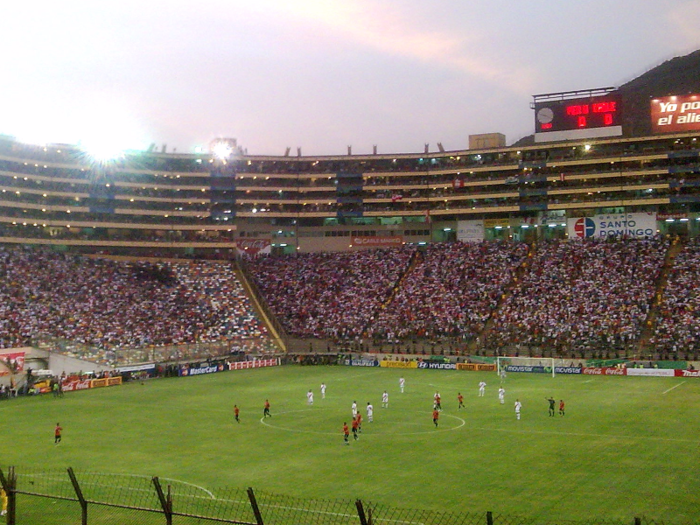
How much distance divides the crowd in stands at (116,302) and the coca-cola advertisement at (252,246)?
875 centimetres

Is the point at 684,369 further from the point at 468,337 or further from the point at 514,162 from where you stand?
the point at 514,162

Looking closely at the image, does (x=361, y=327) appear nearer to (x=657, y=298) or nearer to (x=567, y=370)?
(x=567, y=370)

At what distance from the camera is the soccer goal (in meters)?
69.1

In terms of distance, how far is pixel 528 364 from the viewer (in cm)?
7056

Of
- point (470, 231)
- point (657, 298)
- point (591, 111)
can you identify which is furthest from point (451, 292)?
point (591, 111)

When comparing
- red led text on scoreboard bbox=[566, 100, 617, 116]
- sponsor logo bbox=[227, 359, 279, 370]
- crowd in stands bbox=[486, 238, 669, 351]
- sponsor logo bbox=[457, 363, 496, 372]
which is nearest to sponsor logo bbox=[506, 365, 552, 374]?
sponsor logo bbox=[457, 363, 496, 372]

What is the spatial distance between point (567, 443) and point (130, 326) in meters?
52.6

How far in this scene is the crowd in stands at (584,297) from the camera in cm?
7244

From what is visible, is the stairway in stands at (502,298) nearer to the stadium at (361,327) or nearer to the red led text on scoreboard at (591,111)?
the stadium at (361,327)

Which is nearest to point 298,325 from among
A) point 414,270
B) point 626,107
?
point 414,270

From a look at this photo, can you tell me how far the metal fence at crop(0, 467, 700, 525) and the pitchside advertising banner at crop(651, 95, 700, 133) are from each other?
77652 mm

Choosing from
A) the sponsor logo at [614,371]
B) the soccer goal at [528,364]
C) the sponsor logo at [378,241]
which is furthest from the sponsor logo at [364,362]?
the sponsor logo at [378,241]

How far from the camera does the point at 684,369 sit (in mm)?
62781

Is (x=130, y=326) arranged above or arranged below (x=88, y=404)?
above
